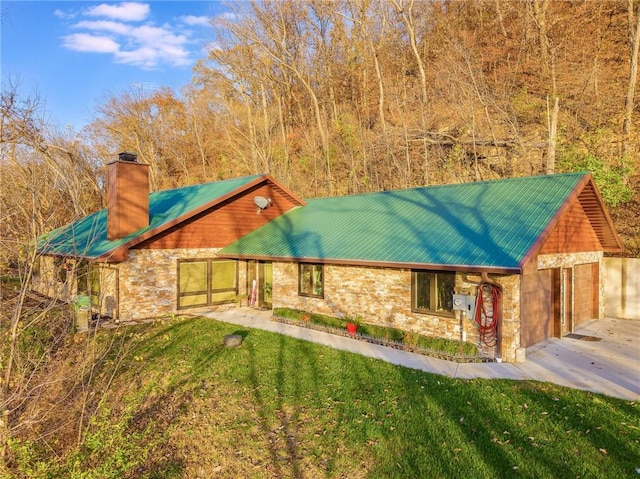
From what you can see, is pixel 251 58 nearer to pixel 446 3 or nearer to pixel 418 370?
pixel 446 3

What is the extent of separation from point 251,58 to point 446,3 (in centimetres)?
1266

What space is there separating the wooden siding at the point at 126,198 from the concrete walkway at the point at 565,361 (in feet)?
18.3

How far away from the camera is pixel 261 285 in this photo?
15.2 metres

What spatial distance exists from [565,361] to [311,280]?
7326mm

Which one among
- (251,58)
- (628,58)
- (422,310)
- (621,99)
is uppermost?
(251,58)

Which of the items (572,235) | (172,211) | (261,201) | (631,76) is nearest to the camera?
(572,235)

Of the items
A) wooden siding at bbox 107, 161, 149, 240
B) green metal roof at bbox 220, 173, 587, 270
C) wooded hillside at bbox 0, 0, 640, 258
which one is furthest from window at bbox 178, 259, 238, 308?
wooded hillside at bbox 0, 0, 640, 258

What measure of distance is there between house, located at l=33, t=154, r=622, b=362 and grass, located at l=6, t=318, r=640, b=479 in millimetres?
2477

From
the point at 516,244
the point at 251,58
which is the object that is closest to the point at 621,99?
the point at 516,244

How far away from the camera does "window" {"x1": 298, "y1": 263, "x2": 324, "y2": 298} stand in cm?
1316

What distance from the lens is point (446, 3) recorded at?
25.1 meters

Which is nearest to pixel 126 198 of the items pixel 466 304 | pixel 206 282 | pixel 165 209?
pixel 165 209

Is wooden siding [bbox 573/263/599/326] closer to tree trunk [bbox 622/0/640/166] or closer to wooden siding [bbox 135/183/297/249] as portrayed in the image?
tree trunk [bbox 622/0/640/166]

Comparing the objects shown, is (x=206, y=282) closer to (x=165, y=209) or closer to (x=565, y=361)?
(x=165, y=209)
